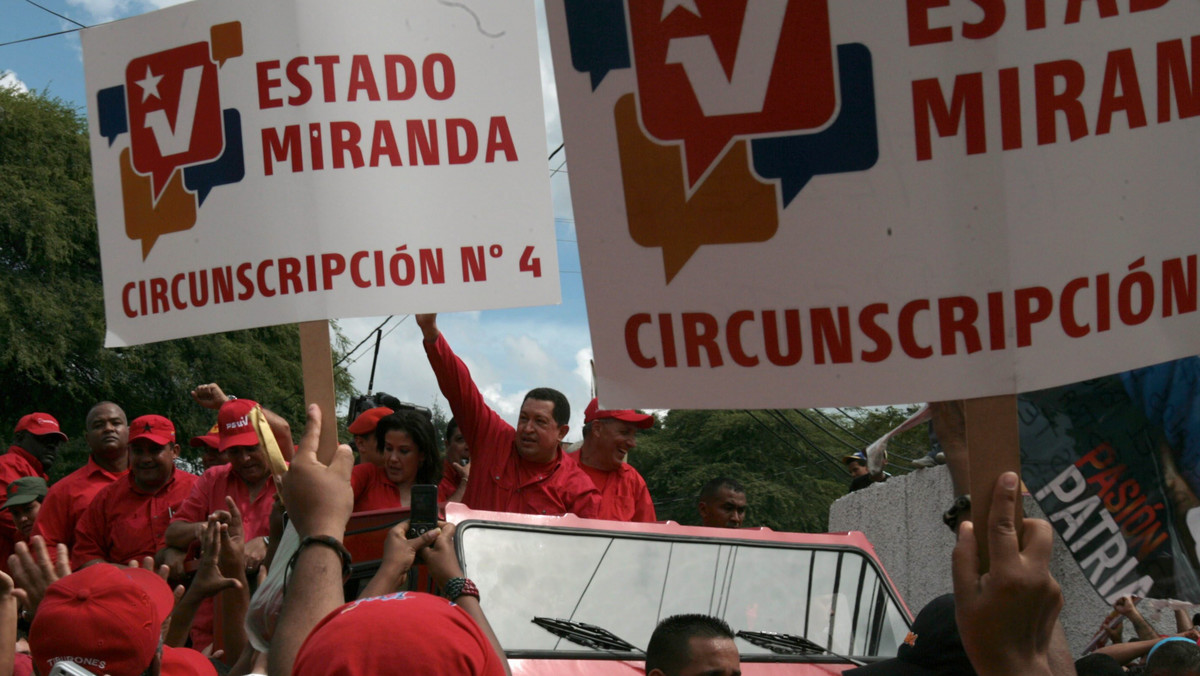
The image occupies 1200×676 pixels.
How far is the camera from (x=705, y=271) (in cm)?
244

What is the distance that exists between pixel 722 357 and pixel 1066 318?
626mm

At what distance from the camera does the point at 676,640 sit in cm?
306

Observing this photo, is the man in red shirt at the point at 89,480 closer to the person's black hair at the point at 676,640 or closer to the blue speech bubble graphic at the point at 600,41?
the person's black hair at the point at 676,640

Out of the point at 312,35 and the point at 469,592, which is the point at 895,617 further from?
the point at 312,35

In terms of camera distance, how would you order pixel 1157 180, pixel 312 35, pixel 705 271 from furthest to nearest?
pixel 312 35
pixel 705 271
pixel 1157 180

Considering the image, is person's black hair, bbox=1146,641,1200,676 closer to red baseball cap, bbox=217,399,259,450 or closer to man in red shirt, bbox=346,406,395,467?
man in red shirt, bbox=346,406,395,467

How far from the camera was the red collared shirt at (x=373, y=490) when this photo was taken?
5051 millimetres

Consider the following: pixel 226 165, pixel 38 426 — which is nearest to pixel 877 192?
pixel 226 165

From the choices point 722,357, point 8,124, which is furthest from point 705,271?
point 8,124

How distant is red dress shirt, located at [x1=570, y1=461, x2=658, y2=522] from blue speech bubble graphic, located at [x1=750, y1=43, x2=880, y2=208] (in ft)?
11.9

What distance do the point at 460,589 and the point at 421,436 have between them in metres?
2.59


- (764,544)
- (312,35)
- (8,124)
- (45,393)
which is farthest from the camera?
(8,124)

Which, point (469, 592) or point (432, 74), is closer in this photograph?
point (469, 592)

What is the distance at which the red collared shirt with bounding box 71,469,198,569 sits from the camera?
18.8 feet
